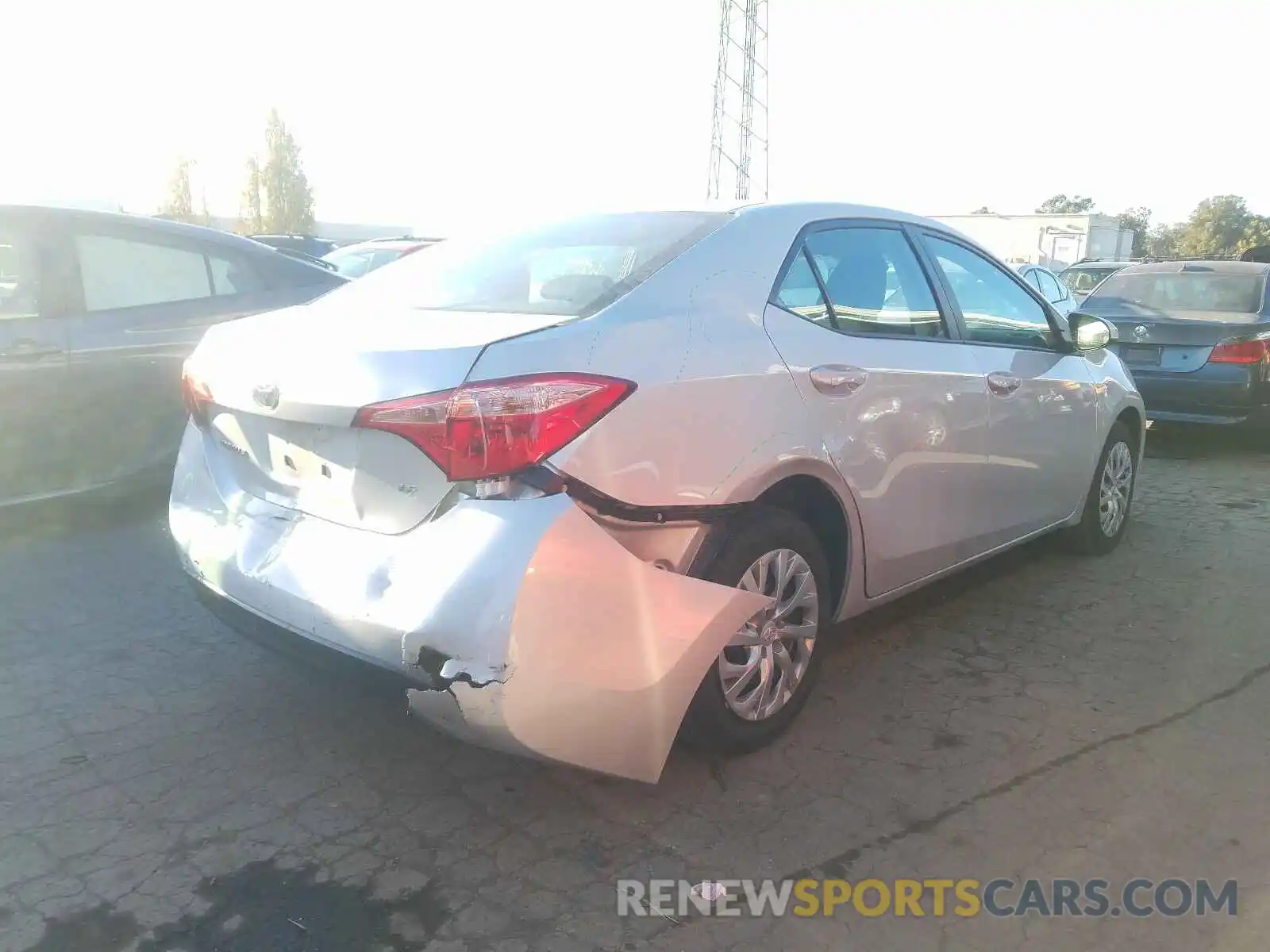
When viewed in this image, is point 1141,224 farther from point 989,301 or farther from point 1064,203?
point 989,301

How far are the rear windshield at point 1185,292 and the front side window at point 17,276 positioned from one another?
25.8ft

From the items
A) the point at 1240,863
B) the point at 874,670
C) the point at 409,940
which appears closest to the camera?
the point at 409,940

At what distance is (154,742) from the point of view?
10.3 feet

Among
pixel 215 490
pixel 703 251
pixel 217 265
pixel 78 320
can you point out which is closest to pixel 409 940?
pixel 215 490

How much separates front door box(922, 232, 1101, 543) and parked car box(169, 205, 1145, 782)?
0.15m

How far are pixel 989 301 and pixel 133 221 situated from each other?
403cm

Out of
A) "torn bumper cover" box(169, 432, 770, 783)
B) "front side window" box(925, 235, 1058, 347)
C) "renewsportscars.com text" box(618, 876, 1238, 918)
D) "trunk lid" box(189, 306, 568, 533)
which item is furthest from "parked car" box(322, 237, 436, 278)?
"renewsportscars.com text" box(618, 876, 1238, 918)

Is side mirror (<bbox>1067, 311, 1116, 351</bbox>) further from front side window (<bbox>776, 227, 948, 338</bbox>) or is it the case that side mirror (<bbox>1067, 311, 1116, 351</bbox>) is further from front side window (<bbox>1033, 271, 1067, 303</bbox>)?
front side window (<bbox>1033, 271, 1067, 303</bbox>)

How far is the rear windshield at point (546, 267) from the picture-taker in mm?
2910

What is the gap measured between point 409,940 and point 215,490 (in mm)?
1400

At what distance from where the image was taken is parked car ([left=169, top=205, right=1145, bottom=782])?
7.82 feet

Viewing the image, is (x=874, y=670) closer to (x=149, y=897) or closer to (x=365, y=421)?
(x=365, y=421)

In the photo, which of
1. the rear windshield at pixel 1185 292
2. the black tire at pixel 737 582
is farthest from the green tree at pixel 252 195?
the black tire at pixel 737 582

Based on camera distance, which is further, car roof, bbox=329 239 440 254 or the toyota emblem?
car roof, bbox=329 239 440 254
